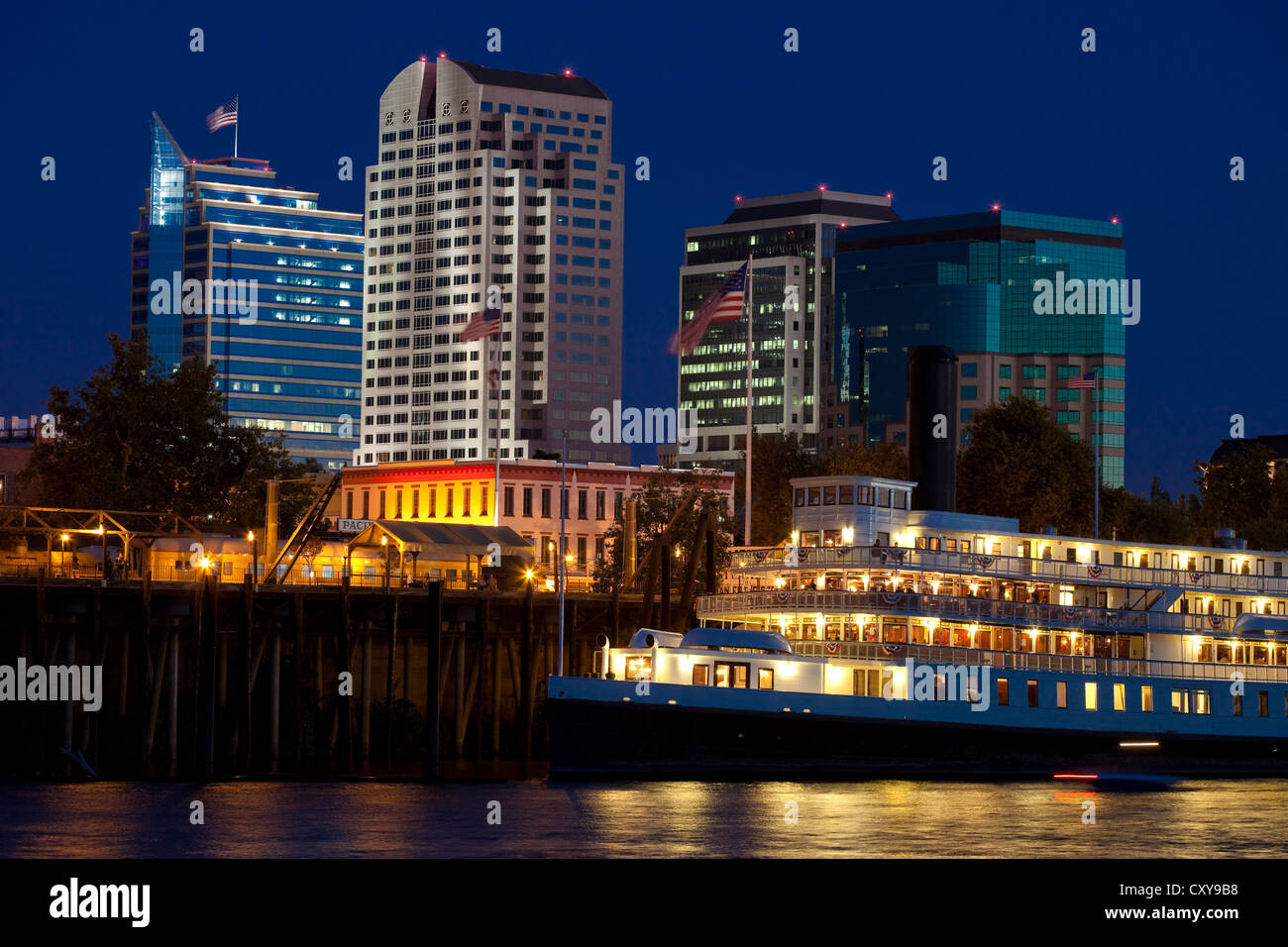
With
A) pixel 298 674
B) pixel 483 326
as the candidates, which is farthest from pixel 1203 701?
pixel 483 326

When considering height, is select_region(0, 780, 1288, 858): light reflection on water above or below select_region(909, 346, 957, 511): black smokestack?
below

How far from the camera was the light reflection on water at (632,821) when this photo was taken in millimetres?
37125

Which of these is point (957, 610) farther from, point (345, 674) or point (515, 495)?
point (515, 495)

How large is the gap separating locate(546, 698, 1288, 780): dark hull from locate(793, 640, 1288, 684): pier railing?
204cm

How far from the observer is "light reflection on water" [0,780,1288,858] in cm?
3712

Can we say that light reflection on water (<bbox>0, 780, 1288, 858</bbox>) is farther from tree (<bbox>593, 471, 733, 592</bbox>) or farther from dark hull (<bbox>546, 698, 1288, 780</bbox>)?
tree (<bbox>593, 471, 733, 592</bbox>)

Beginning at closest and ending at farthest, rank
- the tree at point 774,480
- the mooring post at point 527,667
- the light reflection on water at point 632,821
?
the light reflection on water at point 632,821 < the mooring post at point 527,667 < the tree at point 774,480

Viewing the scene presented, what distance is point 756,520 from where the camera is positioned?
4835 inches

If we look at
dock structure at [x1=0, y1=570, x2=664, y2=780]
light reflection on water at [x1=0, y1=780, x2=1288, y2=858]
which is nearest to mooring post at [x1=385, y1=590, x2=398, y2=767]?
dock structure at [x1=0, y1=570, x2=664, y2=780]

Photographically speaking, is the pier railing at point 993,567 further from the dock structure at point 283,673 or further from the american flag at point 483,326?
the american flag at point 483,326

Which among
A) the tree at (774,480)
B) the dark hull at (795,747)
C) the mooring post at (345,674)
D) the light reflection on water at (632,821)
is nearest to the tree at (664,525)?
the tree at (774,480)

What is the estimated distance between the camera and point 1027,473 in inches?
4053

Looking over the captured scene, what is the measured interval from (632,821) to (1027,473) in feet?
212

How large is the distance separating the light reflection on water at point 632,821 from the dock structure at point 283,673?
6365 millimetres
